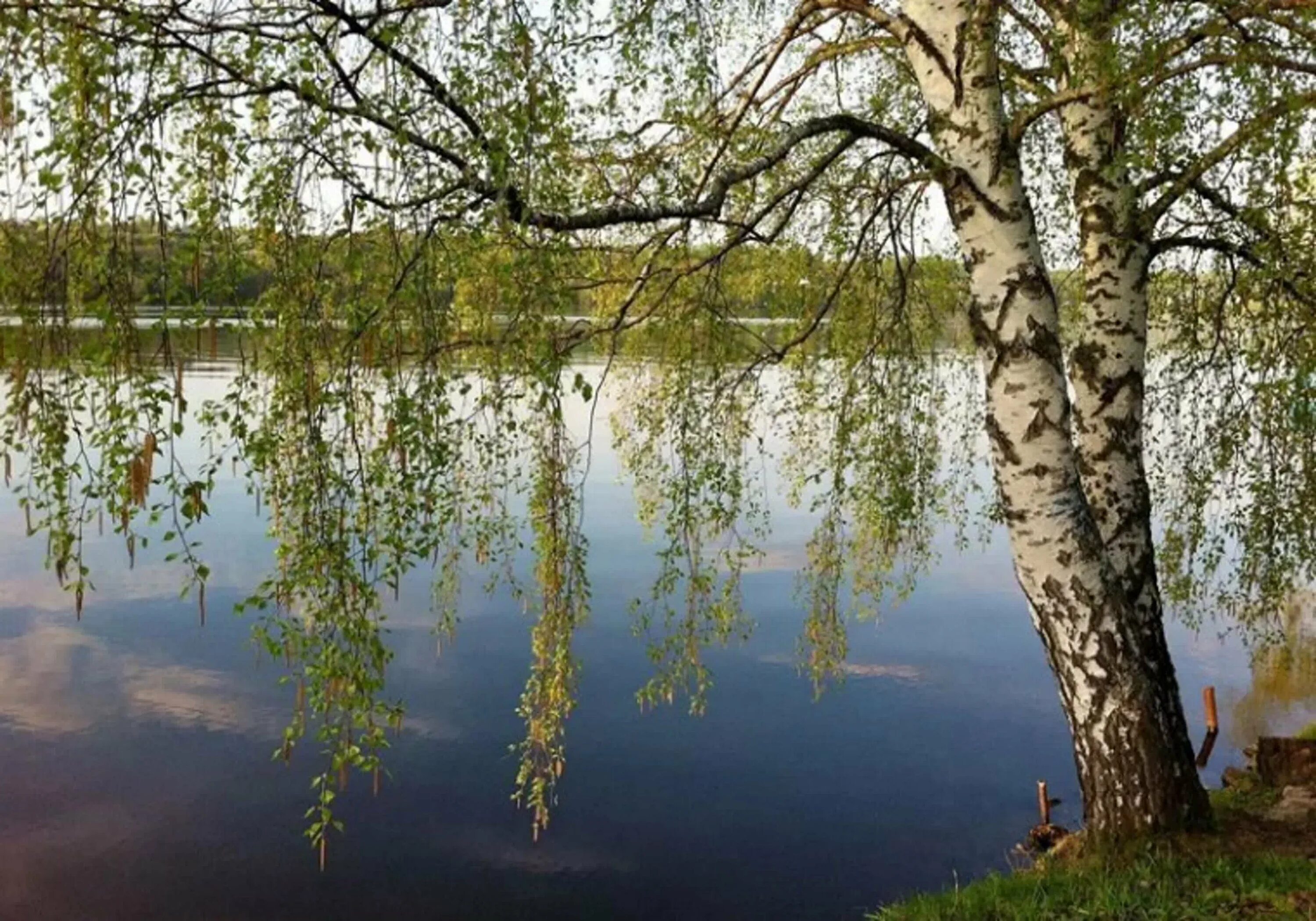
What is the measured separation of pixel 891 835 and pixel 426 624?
990cm

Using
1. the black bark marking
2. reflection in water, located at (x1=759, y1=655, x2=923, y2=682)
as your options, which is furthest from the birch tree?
reflection in water, located at (x1=759, y1=655, x2=923, y2=682)

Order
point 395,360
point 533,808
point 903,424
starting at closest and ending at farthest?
point 395,360 → point 903,424 → point 533,808

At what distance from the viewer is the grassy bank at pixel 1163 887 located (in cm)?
534

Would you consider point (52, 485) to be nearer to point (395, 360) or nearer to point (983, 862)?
point (395, 360)

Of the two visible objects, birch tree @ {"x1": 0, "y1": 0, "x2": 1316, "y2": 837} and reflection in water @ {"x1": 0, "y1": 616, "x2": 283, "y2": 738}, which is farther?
reflection in water @ {"x1": 0, "y1": 616, "x2": 283, "y2": 738}

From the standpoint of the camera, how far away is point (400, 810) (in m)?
13.6

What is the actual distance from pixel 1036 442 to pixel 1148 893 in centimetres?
249

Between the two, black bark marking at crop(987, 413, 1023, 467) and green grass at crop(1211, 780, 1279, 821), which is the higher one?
black bark marking at crop(987, 413, 1023, 467)

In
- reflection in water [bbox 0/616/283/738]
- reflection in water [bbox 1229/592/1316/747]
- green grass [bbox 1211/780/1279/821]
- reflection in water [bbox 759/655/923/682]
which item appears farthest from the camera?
reflection in water [bbox 759/655/923/682]

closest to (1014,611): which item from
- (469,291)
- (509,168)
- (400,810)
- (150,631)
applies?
(400,810)

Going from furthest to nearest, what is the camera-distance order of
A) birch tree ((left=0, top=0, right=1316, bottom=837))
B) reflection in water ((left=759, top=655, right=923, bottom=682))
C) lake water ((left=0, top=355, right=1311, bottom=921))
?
reflection in water ((left=759, top=655, right=923, bottom=682)) → lake water ((left=0, top=355, right=1311, bottom=921)) → birch tree ((left=0, top=0, right=1316, bottom=837))

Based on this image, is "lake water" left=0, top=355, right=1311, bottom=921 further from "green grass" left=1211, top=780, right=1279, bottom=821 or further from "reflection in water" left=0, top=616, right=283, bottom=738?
"green grass" left=1211, top=780, right=1279, bottom=821

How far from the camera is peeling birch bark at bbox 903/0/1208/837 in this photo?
19.5 ft

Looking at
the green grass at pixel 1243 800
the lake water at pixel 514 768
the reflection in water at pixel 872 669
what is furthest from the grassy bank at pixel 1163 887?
the reflection in water at pixel 872 669
